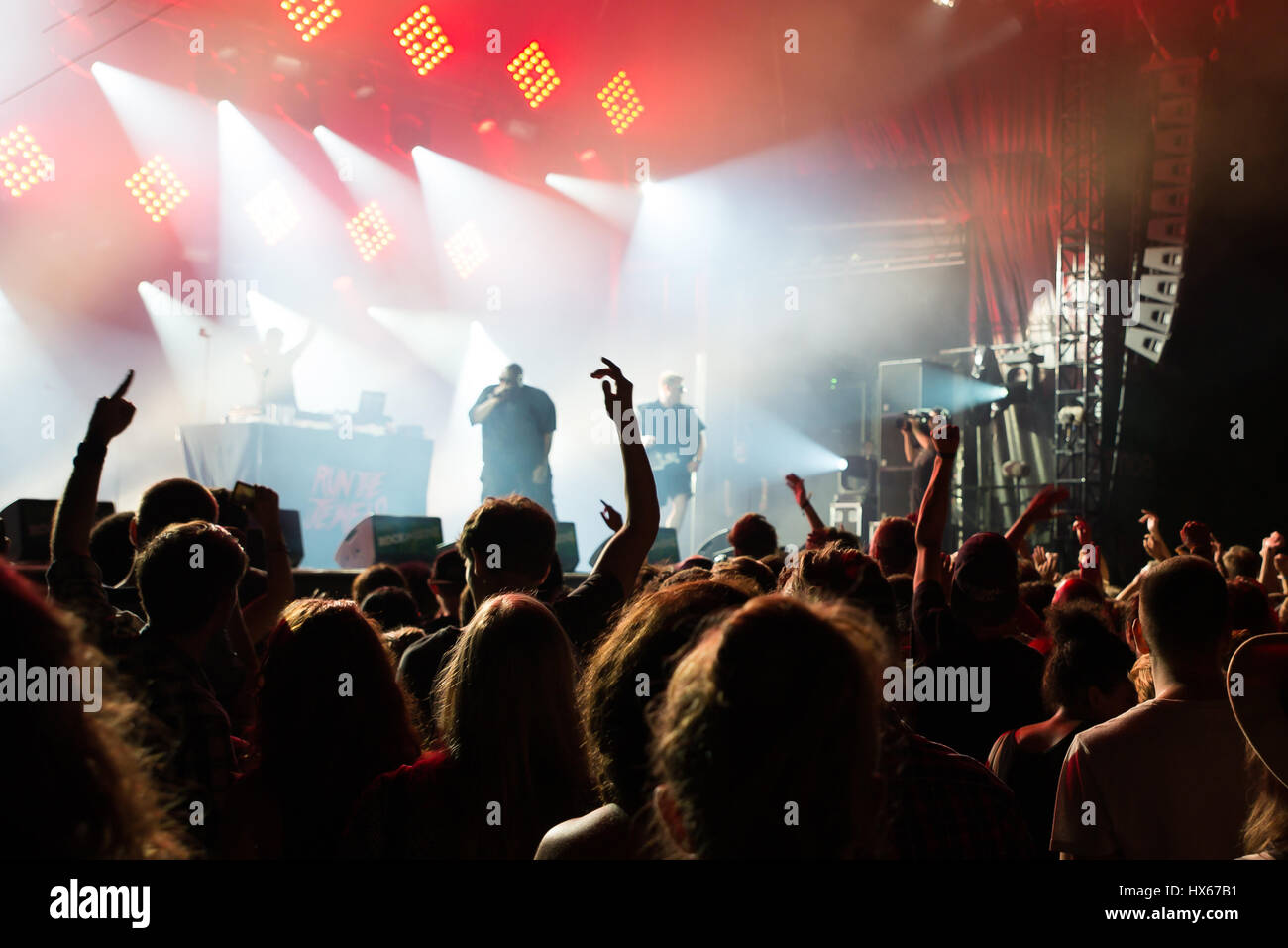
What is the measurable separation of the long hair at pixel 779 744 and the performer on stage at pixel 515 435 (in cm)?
737

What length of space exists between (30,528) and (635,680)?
445 centimetres

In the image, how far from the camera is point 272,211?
10.2 meters

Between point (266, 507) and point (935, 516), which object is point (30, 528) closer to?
point (266, 507)

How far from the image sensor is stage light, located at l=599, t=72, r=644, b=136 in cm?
870

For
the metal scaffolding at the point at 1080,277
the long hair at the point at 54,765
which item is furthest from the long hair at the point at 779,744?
the metal scaffolding at the point at 1080,277

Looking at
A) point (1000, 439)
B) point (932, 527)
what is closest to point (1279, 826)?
point (932, 527)

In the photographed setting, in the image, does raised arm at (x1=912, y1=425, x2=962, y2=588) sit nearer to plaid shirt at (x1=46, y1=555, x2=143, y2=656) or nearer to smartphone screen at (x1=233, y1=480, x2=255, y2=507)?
plaid shirt at (x1=46, y1=555, x2=143, y2=656)

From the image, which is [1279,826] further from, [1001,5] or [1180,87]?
[1001,5]

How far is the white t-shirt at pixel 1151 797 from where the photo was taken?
1667 millimetres

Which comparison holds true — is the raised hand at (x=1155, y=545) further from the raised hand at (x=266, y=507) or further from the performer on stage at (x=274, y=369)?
the performer on stage at (x=274, y=369)

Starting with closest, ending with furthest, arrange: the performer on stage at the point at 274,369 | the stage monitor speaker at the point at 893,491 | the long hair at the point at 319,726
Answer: the long hair at the point at 319,726 < the performer on stage at the point at 274,369 < the stage monitor speaker at the point at 893,491

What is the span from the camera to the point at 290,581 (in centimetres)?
297

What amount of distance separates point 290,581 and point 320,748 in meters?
1.44

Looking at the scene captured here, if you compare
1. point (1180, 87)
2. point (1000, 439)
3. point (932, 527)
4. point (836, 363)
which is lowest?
point (932, 527)
